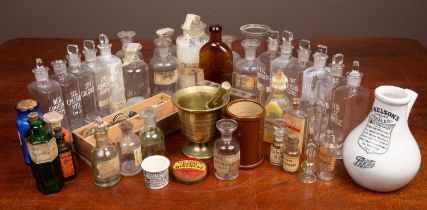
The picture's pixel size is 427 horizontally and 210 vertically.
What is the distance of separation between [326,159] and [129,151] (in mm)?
473

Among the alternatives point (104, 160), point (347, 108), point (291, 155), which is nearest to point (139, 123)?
point (104, 160)

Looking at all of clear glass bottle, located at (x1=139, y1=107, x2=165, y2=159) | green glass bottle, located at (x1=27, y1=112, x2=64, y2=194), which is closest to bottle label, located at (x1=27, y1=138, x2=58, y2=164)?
green glass bottle, located at (x1=27, y1=112, x2=64, y2=194)

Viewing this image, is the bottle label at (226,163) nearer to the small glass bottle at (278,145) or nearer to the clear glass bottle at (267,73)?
the small glass bottle at (278,145)

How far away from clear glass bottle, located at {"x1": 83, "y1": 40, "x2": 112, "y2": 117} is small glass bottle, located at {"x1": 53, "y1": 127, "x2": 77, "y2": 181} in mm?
256

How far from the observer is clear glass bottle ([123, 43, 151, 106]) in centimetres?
138

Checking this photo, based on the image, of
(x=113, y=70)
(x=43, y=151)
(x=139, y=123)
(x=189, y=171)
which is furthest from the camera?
(x=113, y=70)

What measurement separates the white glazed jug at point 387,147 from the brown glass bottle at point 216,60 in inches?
19.1

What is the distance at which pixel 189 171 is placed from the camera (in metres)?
1.14

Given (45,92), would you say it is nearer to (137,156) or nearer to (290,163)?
(137,156)

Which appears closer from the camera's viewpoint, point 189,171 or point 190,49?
point 189,171

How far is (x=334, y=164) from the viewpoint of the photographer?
113 centimetres

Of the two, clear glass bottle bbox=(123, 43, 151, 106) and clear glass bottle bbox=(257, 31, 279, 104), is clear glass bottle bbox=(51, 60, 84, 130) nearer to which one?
clear glass bottle bbox=(123, 43, 151, 106)

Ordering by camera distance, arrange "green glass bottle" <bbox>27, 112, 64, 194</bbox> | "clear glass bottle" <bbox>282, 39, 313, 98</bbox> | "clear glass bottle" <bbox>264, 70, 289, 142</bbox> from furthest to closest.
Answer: "clear glass bottle" <bbox>282, 39, 313, 98</bbox> → "clear glass bottle" <bbox>264, 70, 289, 142</bbox> → "green glass bottle" <bbox>27, 112, 64, 194</bbox>

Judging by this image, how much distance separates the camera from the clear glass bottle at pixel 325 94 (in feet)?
4.03
